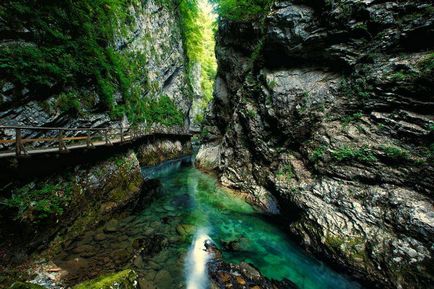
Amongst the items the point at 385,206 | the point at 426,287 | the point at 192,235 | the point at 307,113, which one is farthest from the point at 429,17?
the point at 192,235

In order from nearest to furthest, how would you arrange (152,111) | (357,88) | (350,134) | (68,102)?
(350,134), (357,88), (68,102), (152,111)

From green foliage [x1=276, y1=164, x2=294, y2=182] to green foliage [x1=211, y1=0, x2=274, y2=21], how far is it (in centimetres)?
1205

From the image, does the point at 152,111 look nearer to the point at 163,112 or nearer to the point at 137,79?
the point at 163,112

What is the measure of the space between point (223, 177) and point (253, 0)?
14.2m

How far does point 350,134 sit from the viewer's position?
9664mm

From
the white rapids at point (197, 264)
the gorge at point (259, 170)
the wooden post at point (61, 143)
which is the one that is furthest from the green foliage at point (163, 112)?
the white rapids at point (197, 264)

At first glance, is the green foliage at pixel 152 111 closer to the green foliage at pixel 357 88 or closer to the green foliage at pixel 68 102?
the green foliage at pixel 68 102

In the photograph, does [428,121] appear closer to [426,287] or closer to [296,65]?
[426,287]

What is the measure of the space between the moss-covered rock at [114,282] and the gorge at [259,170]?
0.09 ft

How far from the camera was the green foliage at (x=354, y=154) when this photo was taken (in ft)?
28.6

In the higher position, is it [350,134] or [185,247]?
[350,134]

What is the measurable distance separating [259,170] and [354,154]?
577 cm

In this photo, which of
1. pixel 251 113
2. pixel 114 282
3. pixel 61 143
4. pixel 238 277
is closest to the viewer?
pixel 114 282

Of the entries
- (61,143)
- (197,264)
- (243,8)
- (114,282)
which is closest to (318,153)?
(197,264)
